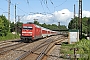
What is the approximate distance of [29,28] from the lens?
138 feet

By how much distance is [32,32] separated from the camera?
41.8 meters

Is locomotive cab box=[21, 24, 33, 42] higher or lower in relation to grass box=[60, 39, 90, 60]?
higher

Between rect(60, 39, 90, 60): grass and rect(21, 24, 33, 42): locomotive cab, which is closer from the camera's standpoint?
rect(60, 39, 90, 60): grass

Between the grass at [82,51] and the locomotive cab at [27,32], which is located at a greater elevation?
the locomotive cab at [27,32]

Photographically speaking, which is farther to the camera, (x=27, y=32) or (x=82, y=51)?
(x=27, y=32)

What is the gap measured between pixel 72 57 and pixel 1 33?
45368 millimetres

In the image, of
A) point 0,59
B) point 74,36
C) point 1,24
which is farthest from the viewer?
point 1,24

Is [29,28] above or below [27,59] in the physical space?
above

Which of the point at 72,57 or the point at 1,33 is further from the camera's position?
the point at 1,33

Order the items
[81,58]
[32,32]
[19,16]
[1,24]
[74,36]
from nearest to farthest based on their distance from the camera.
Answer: [81,58], [74,36], [32,32], [1,24], [19,16]

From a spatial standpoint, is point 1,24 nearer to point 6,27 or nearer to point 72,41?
point 6,27

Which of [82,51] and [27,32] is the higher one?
[27,32]

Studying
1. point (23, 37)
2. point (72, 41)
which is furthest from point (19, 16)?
point (72, 41)

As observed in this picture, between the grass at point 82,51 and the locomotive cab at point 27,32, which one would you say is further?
the locomotive cab at point 27,32
